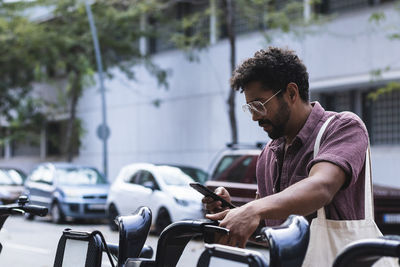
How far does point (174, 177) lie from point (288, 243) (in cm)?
1348

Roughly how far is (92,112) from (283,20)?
44.7 ft

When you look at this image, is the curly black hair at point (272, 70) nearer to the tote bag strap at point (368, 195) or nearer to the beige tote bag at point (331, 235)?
the tote bag strap at point (368, 195)

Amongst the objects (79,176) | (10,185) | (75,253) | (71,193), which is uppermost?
(75,253)

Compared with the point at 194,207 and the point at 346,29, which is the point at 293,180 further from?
the point at 346,29

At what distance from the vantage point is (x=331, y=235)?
8.87ft

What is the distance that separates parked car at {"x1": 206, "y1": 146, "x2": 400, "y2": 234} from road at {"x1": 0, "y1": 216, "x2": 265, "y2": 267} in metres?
1.12

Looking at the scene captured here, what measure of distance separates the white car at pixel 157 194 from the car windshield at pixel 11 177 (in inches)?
330

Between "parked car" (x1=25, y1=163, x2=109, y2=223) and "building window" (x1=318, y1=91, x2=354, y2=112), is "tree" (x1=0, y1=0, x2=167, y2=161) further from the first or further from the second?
"building window" (x1=318, y1=91, x2=354, y2=112)

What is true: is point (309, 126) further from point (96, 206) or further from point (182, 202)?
point (96, 206)

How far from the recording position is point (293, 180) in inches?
117

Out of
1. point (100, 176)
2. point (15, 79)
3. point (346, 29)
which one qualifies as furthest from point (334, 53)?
point (15, 79)

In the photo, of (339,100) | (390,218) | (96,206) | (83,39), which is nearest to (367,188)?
(390,218)

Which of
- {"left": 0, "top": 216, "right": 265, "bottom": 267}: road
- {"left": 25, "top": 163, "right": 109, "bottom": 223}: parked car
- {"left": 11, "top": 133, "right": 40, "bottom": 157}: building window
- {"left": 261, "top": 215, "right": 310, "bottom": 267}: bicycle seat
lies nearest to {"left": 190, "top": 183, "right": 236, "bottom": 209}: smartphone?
{"left": 261, "top": 215, "right": 310, "bottom": 267}: bicycle seat

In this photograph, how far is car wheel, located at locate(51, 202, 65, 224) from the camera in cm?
1892
